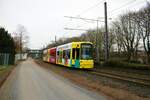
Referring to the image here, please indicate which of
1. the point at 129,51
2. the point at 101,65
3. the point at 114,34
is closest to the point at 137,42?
the point at 129,51

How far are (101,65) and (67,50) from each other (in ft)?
19.3

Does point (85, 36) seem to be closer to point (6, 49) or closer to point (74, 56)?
point (6, 49)

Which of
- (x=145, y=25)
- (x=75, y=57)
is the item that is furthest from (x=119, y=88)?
(x=145, y=25)

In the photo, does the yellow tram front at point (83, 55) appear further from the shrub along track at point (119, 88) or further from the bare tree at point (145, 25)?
the bare tree at point (145, 25)

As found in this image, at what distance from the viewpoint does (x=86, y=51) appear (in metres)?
29.1

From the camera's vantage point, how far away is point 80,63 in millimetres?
28641

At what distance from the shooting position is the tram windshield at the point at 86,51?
94.7 ft

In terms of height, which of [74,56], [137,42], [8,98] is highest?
[137,42]

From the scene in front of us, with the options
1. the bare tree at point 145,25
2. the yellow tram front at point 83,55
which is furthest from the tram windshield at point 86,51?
the bare tree at point 145,25

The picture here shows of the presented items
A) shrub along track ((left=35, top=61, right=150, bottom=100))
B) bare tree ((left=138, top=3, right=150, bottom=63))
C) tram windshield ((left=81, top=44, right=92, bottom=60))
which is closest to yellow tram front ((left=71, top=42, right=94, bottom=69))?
tram windshield ((left=81, top=44, right=92, bottom=60))

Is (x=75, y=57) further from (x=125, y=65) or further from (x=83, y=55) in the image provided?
(x=125, y=65)

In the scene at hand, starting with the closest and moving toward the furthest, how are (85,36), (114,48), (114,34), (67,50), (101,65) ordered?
(67,50)
(101,65)
(114,34)
(114,48)
(85,36)

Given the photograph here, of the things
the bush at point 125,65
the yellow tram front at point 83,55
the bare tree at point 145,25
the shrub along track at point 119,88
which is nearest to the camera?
→ the shrub along track at point 119,88

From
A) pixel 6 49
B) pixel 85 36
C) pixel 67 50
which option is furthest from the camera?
pixel 85 36
